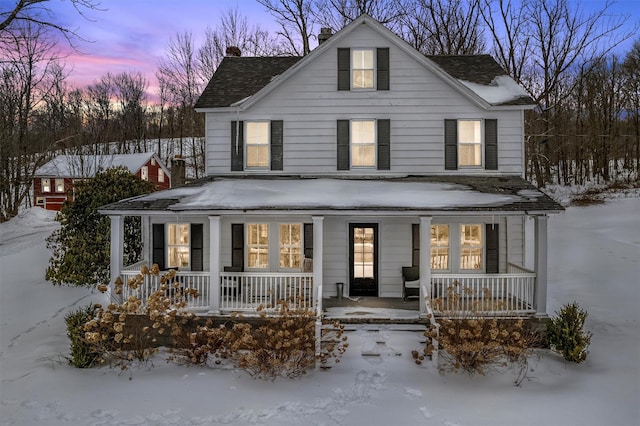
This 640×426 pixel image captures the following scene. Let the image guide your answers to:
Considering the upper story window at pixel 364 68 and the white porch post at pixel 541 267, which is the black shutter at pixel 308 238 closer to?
the upper story window at pixel 364 68

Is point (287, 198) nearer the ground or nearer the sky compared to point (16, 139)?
nearer the ground

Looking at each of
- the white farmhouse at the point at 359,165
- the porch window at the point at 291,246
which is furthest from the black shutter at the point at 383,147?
the porch window at the point at 291,246

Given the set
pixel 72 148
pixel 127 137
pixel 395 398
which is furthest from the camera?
pixel 127 137

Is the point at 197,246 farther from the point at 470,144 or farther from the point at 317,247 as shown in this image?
the point at 470,144

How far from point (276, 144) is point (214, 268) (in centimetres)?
444

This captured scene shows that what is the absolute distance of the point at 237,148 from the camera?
1245 centimetres

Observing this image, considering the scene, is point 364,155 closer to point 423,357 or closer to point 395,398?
point 423,357

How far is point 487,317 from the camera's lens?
30.3ft

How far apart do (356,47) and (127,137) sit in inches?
1734

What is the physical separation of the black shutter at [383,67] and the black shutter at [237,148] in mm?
4346

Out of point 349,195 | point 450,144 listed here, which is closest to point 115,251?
point 349,195

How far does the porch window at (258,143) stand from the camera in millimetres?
12438

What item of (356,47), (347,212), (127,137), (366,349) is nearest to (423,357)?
(366,349)

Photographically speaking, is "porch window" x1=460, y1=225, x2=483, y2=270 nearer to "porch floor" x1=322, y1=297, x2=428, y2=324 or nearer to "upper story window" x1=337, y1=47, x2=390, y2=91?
"porch floor" x1=322, y1=297, x2=428, y2=324
